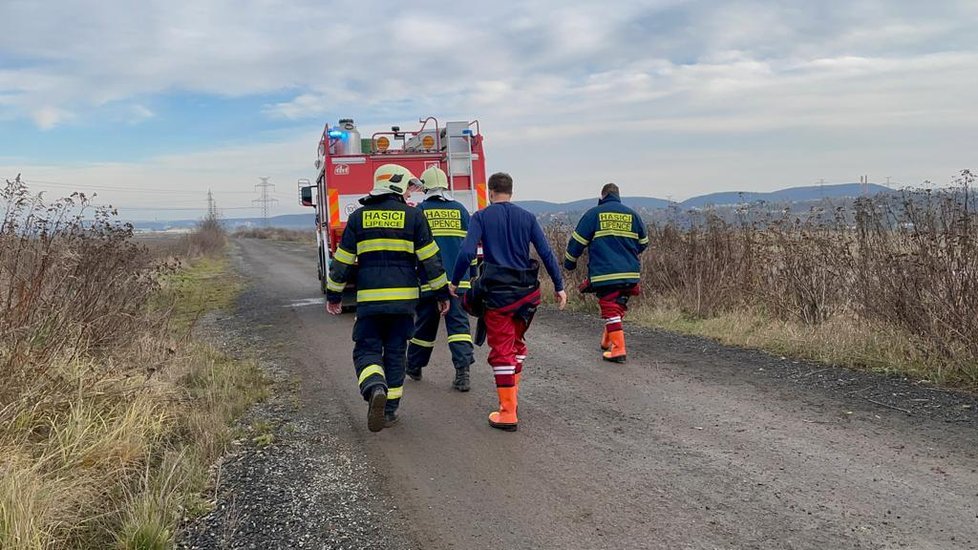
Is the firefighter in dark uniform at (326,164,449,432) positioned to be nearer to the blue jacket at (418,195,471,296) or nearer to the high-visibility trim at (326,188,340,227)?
the blue jacket at (418,195,471,296)

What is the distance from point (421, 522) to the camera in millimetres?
3676

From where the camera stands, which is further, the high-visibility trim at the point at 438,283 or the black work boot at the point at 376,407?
the high-visibility trim at the point at 438,283

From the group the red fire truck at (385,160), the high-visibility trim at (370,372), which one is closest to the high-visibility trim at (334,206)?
the red fire truck at (385,160)

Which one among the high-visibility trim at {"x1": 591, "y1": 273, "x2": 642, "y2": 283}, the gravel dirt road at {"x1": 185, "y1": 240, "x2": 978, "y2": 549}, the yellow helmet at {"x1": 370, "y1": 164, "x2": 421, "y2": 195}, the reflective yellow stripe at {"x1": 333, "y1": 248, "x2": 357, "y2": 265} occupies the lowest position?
the gravel dirt road at {"x1": 185, "y1": 240, "x2": 978, "y2": 549}

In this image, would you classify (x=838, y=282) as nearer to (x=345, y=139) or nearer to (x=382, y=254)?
(x=382, y=254)

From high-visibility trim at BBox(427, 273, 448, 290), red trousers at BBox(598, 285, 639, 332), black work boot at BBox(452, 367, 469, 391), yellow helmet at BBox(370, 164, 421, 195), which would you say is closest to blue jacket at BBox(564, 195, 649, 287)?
red trousers at BBox(598, 285, 639, 332)

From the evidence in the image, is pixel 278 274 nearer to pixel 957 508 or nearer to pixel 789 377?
pixel 789 377

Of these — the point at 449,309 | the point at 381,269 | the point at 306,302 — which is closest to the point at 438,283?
the point at 381,269

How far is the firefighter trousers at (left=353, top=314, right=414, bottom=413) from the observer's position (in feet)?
16.7

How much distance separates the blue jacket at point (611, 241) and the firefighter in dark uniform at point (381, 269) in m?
2.45

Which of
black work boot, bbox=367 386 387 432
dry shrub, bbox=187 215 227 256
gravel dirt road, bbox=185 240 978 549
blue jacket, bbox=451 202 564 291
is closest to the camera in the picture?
gravel dirt road, bbox=185 240 978 549

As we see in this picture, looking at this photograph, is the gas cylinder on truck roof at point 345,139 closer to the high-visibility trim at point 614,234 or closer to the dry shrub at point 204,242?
the high-visibility trim at point 614,234

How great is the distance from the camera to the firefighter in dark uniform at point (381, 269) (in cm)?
502

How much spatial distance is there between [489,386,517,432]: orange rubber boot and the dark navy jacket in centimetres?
95
